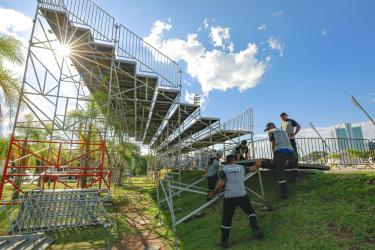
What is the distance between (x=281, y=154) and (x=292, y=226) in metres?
1.92

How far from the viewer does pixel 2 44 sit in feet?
32.3

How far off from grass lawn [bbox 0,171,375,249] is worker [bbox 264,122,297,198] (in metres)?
0.44

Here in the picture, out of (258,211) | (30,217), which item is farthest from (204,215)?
(30,217)

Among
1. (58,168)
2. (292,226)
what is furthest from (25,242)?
(292,226)

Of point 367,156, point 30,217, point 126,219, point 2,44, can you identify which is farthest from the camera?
point 367,156

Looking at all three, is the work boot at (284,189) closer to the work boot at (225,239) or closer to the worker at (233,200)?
the worker at (233,200)

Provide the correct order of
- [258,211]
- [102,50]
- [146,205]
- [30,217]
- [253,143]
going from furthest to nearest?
1. [253,143]
2. [146,205]
3. [102,50]
4. [30,217]
5. [258,211]

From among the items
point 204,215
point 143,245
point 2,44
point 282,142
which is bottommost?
point 143,245

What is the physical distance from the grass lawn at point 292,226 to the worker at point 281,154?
1.45 feet

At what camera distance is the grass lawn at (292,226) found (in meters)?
4.16

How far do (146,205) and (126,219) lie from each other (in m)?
3.02

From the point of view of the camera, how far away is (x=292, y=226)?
15.6ft

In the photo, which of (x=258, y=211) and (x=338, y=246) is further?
(x=258, y=211)

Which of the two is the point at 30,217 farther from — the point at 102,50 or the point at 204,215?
the point at 102,50
